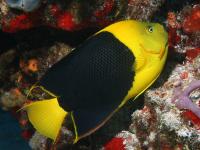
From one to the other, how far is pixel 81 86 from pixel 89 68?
0.47 feet

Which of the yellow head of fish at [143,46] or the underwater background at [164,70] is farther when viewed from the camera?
the underwater background at [164,70]

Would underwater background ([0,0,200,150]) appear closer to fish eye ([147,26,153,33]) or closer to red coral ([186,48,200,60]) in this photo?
red coral ([186,48,200,60])

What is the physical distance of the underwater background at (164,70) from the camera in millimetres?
3059

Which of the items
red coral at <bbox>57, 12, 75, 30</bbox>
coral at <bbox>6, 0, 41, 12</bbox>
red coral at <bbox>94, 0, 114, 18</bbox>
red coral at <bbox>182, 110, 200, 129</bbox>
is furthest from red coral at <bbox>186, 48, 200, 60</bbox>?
coral at <bbox>6, 0, 41, 12</bbox>

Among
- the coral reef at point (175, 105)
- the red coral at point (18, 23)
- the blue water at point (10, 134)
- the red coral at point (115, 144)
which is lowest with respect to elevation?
the blue water at point (10, 134)

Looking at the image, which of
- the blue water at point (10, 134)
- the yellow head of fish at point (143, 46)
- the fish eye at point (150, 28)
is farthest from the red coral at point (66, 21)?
the blue water at point (10, 134)

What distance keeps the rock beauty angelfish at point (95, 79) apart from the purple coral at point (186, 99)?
50 centimetres

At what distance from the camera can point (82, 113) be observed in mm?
2623

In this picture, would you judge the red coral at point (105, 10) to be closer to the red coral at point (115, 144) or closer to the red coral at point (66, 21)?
the red coral at point (66, 21)

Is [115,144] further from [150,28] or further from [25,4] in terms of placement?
[25,4]

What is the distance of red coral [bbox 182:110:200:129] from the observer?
2945 mm

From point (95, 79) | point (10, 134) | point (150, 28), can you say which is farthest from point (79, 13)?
point (10, 134)

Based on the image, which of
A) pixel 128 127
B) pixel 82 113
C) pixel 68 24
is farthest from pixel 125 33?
pixel 128 127

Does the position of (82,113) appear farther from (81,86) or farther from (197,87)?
(197,87)
